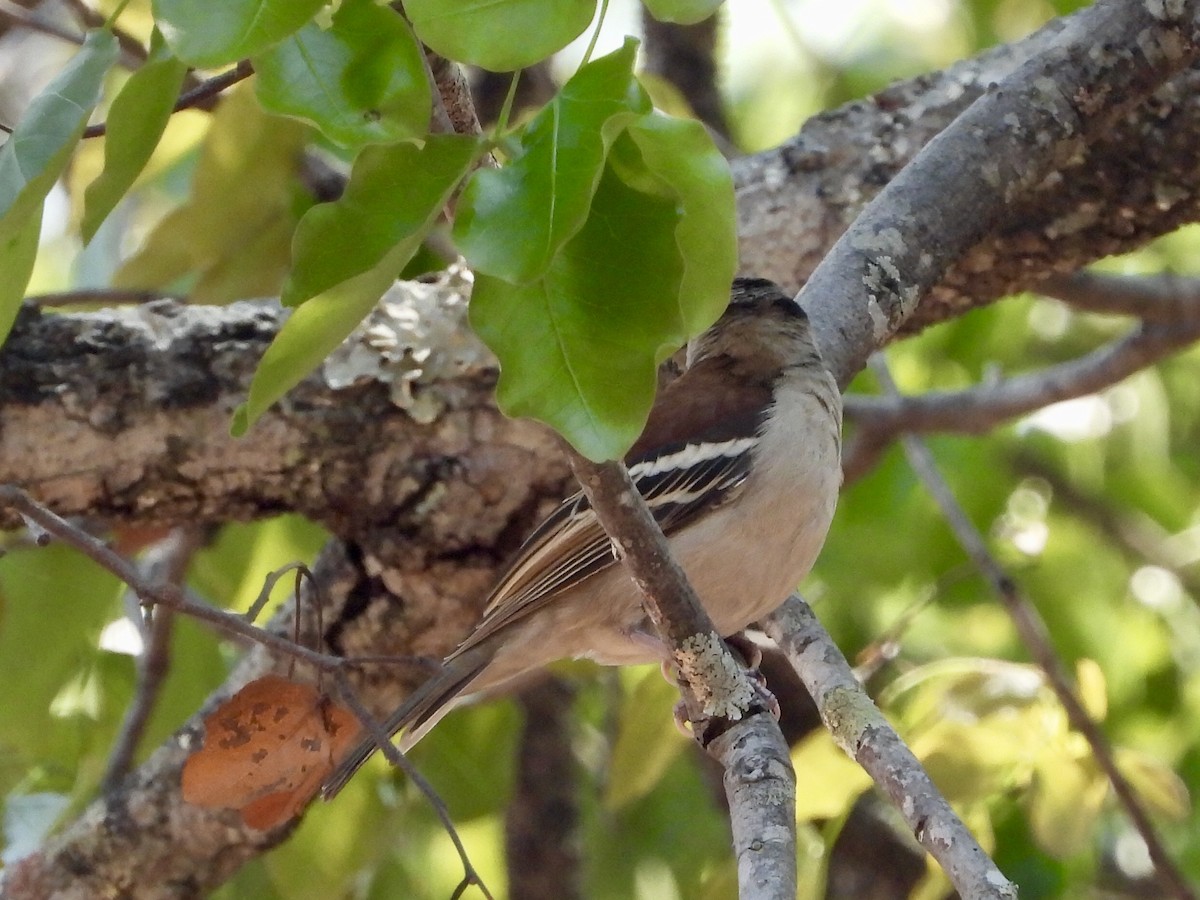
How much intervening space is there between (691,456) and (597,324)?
2115mm

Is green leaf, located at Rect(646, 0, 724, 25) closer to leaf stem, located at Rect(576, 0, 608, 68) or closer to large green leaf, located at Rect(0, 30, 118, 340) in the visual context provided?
leaf stem, located at Rect(576, 0, 608, 68)

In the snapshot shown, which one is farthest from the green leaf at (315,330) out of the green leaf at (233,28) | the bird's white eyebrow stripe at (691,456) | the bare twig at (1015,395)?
the bare twig at (1015,395)

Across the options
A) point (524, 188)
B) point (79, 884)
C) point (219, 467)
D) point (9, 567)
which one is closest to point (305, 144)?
point (219, 467)

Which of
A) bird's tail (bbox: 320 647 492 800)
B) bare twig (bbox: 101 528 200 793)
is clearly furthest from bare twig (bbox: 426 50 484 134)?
bare twig (bbox: 101 528 200 793)

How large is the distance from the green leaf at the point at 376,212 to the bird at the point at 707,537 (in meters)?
1.90

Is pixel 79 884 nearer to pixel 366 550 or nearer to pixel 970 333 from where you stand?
pixel 366 550

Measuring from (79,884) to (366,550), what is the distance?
47.3 inches

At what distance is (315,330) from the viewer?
1555 mm

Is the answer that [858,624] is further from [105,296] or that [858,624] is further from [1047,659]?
[105,296]

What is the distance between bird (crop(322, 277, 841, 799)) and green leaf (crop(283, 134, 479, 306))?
6.24 ft

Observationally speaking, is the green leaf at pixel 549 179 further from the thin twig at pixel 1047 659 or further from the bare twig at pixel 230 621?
the thin twig at pixel 1047 659

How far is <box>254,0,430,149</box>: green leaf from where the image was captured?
149 centimetres

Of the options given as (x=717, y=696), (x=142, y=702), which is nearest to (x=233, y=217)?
(x=142, y=702)

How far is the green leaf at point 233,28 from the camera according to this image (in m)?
1.40
